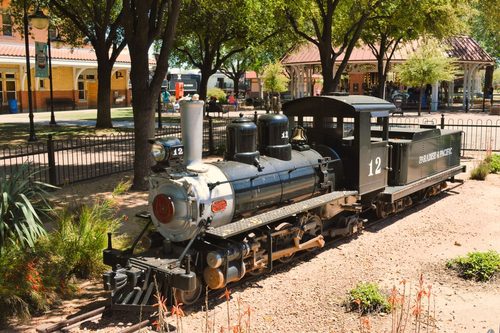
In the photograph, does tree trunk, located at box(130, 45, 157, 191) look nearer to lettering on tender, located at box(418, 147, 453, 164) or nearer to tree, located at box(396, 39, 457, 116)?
lettering on tender, located at box(418, 147, 453, 164)

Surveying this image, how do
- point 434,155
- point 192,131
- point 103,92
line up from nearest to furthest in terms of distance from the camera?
point 192,131, point 434,155, point 103,92

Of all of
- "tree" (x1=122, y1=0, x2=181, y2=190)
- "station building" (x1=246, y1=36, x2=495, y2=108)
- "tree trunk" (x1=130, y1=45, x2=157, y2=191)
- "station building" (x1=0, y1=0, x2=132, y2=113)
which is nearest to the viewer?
"tree" (x1=122, y1=0, x2=181, y2=190)

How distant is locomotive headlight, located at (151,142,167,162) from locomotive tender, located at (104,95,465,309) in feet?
0.04

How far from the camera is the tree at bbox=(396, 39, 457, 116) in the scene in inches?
1225

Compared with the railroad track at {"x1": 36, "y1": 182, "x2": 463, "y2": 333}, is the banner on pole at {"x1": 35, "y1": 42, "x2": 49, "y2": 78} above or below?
above

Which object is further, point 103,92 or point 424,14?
point 103,92

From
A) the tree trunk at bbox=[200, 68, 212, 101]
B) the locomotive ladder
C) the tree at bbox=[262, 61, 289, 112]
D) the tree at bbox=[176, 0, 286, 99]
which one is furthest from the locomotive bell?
the tree at bbox=[262, 61, 289, 112]

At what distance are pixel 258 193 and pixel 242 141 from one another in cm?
75

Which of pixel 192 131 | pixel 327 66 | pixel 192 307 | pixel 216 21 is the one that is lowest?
pixel 192 307

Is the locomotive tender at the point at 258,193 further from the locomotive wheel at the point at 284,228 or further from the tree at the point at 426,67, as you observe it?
the tree at the point at 426,67

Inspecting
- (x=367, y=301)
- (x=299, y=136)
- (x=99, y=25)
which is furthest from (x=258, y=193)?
(x=99, y=25)

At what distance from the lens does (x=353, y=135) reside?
9.22 meters

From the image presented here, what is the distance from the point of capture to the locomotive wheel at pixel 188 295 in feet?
20.1

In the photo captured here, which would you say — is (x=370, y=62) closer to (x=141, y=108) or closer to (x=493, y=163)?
(x=493, y=163)
